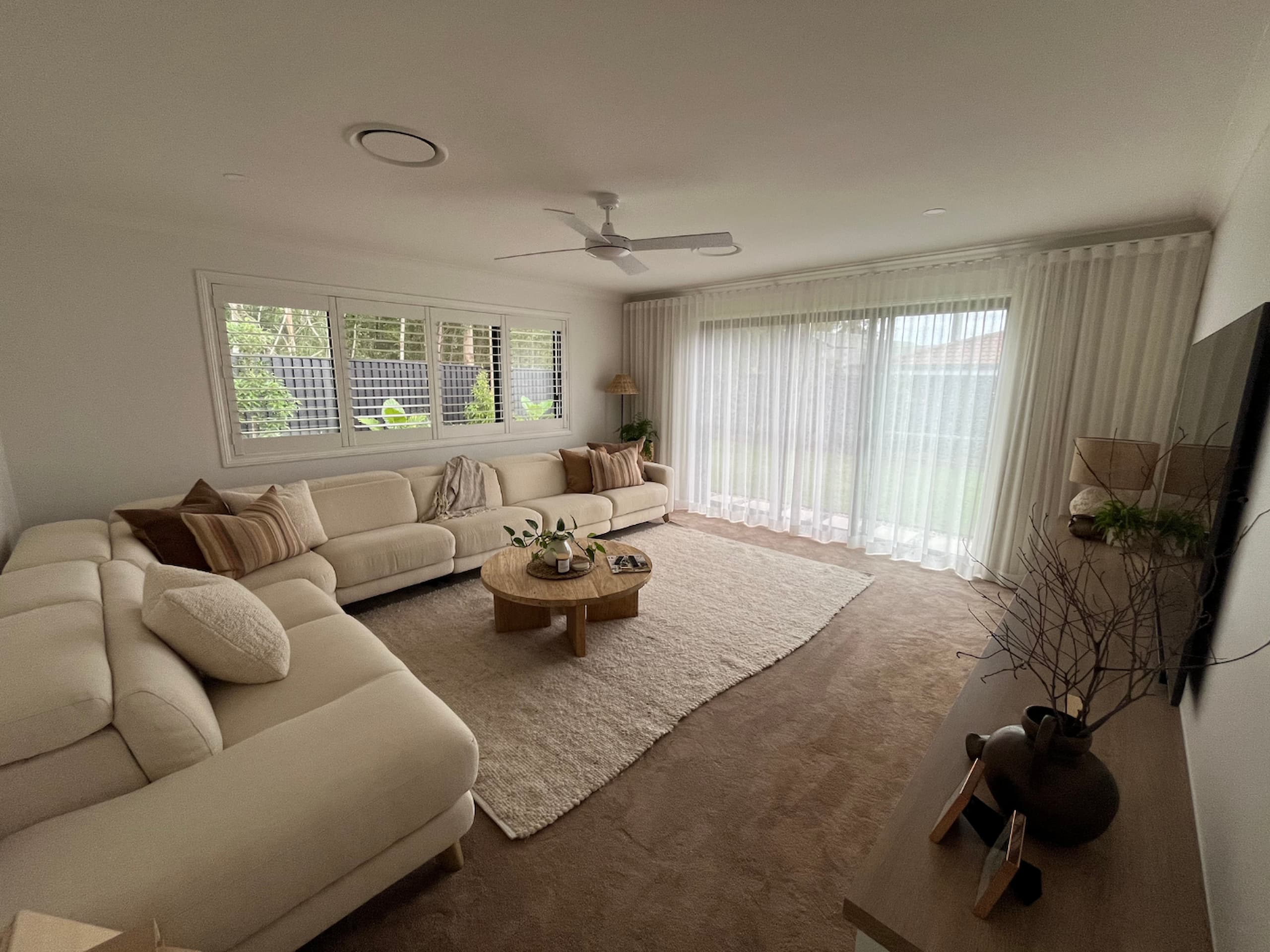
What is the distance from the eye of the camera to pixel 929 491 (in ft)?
13.0

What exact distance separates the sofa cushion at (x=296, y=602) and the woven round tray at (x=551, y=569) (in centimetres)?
99

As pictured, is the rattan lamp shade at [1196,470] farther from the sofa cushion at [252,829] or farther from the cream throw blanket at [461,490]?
the cream throw blanket at [461,490]

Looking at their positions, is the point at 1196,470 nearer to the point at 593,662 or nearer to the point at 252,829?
the point at 593,662

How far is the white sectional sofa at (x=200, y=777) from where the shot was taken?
101 centimetres

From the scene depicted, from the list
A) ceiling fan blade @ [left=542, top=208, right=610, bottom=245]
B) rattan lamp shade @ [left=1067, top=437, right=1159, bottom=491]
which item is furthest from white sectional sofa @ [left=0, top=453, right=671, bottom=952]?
rattan lamp shade @ [left=1067, top=437, right=1159, bottom=491]

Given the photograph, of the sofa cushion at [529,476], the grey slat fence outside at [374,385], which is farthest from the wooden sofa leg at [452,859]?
the grey slat fence outside at [374,385]

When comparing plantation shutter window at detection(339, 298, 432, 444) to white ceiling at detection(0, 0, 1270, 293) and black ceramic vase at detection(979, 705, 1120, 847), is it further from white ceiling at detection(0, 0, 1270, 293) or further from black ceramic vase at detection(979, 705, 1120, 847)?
black ceramic vase at detection(979, 705, 1120, 847)

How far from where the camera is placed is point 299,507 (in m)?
3.11

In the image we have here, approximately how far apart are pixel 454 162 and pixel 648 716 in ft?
8.53

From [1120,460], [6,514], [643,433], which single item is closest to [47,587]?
[6,514]

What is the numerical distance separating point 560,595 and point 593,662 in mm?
407

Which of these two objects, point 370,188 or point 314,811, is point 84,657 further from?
point 370,188

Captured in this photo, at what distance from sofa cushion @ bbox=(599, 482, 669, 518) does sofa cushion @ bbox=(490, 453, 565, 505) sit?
0.49 meters

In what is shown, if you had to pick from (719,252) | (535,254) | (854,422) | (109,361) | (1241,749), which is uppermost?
(719,252)
